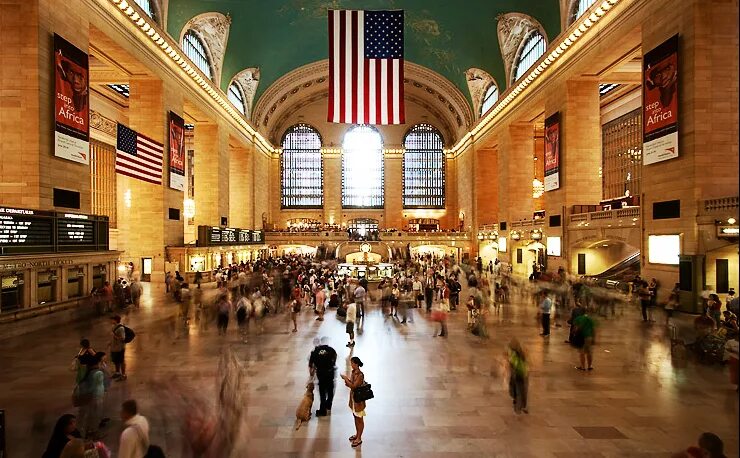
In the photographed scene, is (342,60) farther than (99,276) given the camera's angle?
Yes

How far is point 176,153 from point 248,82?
44.3 ft

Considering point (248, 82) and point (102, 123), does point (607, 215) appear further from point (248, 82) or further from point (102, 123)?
point (102, 123)

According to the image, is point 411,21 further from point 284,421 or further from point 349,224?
point 284,421

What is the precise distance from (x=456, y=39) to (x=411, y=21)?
3.35m

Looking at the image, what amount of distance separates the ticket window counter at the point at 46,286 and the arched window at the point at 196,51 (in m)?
15.6

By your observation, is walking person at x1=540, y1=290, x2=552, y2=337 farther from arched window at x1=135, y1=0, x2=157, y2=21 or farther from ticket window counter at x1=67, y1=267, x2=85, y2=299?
arched window at x1=135, y1=0, x2=157, y2=21

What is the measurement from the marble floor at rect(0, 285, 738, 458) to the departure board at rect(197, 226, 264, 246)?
11934mm

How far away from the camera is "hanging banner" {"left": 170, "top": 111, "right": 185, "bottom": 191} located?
22.2 meters

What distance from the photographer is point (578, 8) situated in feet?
66.5

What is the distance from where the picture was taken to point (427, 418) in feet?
18.9

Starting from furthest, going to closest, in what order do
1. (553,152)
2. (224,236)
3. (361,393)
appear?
(224,236) → (553,152) → (361,393)

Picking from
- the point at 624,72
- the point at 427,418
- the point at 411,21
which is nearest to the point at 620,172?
the point at 624,72

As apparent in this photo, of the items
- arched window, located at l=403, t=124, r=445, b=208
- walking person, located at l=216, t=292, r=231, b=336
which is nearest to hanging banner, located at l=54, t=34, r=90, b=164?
walking person, located at l=216, t=292, r=231, b=336

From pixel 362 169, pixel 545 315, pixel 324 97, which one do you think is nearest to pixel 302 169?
pixel 362 169
